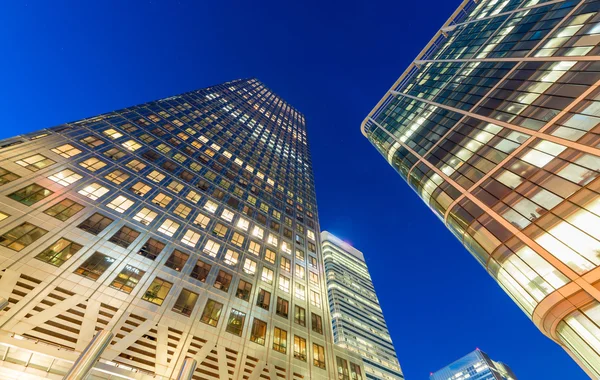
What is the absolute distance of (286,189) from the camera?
163 ft

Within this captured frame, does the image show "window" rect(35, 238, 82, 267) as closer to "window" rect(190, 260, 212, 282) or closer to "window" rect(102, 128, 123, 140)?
"window" rect(190, 260, 212, 282)

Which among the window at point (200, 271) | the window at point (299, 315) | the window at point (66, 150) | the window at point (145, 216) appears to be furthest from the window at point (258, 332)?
the window at point (66, 150)

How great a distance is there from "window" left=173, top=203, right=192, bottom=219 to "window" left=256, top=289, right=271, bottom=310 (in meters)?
11.2

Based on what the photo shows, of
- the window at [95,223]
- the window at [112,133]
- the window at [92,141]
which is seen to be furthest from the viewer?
the window at [112,133]

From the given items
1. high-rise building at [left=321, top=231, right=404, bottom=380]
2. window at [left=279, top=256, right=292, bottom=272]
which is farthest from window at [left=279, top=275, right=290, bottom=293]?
high-rise building at [left=321, top=231, right=404, bottom=380]

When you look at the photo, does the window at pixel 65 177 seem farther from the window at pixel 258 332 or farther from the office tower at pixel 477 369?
the office tower at pixel 477 369

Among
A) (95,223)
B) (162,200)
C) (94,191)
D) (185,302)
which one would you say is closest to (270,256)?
(185,302)

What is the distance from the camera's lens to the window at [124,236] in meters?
21.7

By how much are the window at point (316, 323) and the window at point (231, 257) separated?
9995 mm

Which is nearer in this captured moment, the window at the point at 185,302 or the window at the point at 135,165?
the window at the point at 185,302

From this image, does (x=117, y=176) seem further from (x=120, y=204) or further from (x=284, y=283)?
(x=284, y=283)

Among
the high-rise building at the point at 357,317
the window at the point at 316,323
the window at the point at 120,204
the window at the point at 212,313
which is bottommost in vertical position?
the window at the point at 212,313

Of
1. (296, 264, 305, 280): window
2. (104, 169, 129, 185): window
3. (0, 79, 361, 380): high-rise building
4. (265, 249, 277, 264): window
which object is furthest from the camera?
(296, 264, 305, 280): window

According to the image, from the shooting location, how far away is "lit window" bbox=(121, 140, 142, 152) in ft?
104
